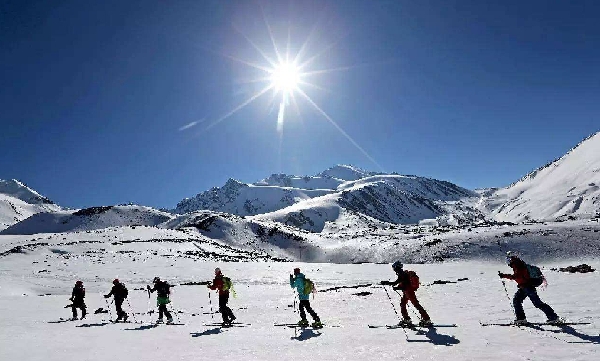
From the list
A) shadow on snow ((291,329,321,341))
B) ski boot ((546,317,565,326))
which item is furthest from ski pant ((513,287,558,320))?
shadow on snow ((291,329,321,341))

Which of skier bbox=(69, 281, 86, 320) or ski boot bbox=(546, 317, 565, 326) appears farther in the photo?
skier bbox=(69, 281, 86, 320)

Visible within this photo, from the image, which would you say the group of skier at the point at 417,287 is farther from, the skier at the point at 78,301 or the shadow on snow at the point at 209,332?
the skier at the point at 78,301

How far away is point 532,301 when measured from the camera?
13.5 m

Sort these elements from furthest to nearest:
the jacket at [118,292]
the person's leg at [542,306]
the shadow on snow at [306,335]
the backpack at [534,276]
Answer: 1. the jacket at [118,292]
2. the shadow on snow at [306,335]
3. the backpack at [534,276]
4. the person's leg at [542,306]

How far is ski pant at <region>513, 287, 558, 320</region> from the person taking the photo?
13.3 metres

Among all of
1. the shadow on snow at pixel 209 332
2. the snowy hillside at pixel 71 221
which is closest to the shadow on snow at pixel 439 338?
the shadow on snow at pixel 209 332

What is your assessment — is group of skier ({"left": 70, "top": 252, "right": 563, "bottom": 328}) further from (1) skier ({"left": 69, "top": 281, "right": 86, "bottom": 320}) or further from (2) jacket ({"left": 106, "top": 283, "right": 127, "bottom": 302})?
(1) skier ({"left": 69, "top": 281, "right": 86, "bottom": 320})

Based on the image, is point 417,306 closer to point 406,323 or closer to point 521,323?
point 406,323

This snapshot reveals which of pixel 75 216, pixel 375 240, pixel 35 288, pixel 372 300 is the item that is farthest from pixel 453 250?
pixel 75 216

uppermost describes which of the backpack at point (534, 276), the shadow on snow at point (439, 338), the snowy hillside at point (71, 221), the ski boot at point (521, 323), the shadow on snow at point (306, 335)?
the snowy hillside at point (71, 221)

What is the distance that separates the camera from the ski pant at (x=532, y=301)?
13317 millimetres

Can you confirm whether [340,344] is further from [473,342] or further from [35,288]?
[35,288]

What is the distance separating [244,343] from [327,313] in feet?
37.3

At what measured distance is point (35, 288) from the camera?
146ft
